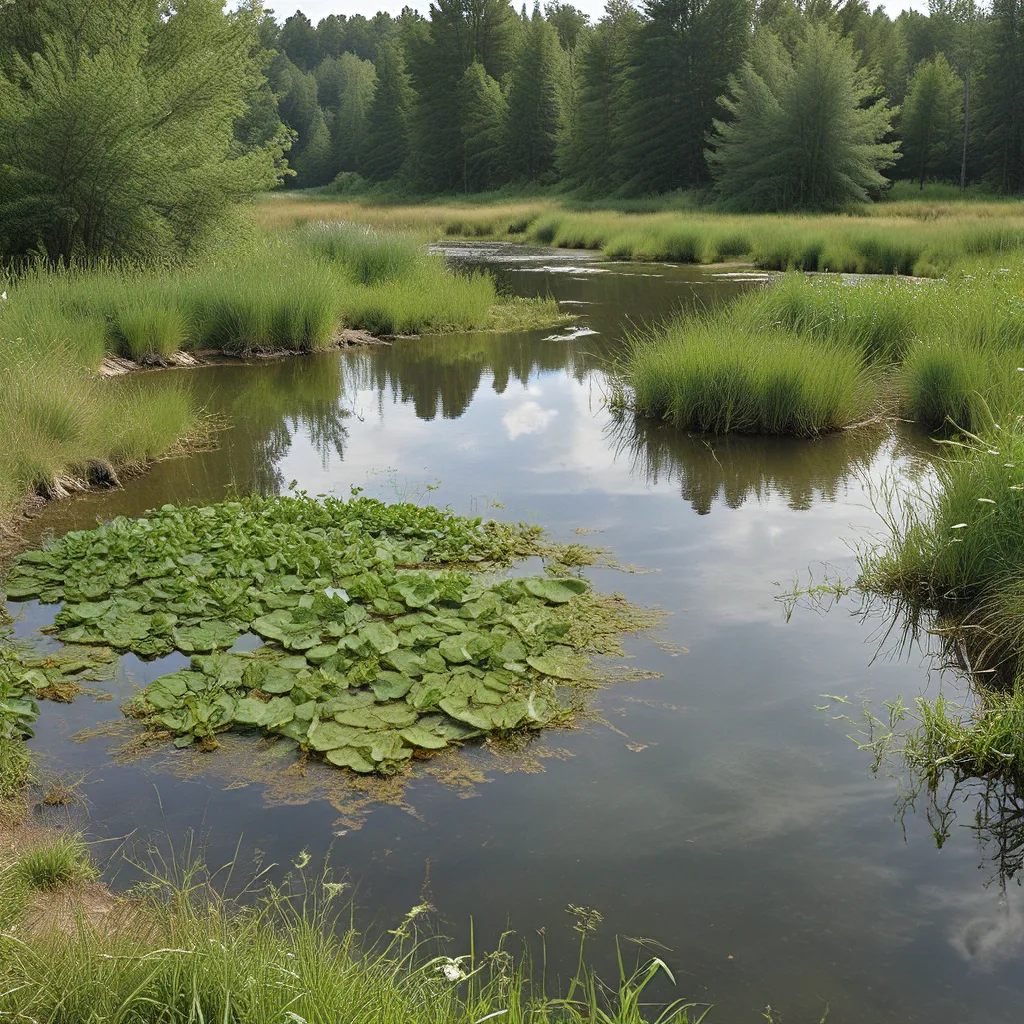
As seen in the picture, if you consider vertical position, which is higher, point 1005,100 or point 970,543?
point 1005,100

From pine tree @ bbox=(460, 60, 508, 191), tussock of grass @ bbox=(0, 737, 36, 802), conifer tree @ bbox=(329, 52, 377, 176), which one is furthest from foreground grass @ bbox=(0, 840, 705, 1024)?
conifer tree @ bbox=(329, 52, 377, 176)

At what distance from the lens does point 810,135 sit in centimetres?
3631

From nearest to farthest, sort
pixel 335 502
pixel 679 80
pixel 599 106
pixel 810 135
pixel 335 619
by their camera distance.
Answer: pixel 335 619, pixel 335 502, pixel 810 135, pixel 679 80, pixel 599 106

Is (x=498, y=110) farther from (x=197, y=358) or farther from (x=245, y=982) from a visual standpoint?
(x=245, y=982)

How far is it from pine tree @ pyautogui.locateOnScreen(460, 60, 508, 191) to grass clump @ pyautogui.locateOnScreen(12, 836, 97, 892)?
57099 mm

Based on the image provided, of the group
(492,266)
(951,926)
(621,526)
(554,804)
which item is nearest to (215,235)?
(492,266)

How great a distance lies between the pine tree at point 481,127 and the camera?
186 ft

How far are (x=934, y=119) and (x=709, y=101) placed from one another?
31.1ft

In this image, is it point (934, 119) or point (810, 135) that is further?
point (934, 119)

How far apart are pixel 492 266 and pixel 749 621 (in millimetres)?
20331

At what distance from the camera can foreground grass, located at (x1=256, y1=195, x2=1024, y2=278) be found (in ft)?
66.2

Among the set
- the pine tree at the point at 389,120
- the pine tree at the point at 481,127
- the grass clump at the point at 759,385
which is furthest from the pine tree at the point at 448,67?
the grass clump at the point at 759,385

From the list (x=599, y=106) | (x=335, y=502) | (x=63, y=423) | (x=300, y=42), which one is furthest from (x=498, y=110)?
(x=300, y=42)

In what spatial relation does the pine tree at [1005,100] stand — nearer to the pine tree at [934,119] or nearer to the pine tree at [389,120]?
the pine tree at [934,119]
